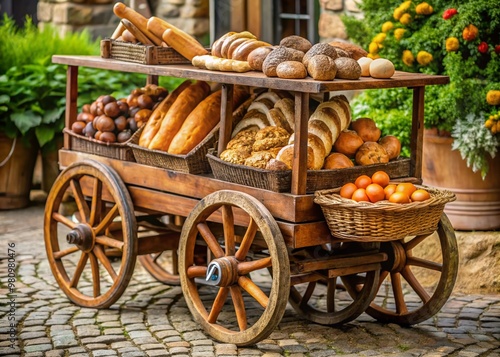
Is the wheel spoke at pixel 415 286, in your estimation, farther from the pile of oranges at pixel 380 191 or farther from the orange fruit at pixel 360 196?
the orange fruit at pixel 360 196

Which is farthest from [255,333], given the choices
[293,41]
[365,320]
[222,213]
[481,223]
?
[481,223]

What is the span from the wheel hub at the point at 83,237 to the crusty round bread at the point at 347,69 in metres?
1.74

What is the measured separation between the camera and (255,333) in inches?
180

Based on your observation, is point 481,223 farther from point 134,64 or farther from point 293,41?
point 134,64

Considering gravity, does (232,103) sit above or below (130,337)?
above

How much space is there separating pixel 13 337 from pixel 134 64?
1.54 m

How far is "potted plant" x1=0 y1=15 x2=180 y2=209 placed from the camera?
780 centimetres

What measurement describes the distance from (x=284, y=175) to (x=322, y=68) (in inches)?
20.4

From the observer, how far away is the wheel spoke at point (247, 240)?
4602mm

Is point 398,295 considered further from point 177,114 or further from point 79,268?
point 79,268

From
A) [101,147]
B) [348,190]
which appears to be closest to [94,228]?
[101,147]

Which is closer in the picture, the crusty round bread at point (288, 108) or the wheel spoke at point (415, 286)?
the crusty round bread at point (288, 108)

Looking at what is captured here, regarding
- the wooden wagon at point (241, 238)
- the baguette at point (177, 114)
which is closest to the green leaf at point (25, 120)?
the wooden wagon at point (241, 238)

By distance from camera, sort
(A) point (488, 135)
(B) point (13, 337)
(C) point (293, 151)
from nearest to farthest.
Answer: (C) point (293, 151) → (B) point (13, 337) → (A) point (488, 135)
